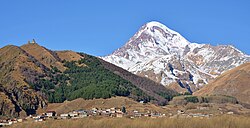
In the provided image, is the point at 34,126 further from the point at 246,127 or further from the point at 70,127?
the point at 246,127

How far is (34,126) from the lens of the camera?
17188 cm

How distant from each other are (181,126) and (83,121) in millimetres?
36633

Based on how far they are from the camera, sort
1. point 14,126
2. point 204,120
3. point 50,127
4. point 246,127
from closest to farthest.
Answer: point 246,127 → point 204,120 → point 50,127 → point 14,126

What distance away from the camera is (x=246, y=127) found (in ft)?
472

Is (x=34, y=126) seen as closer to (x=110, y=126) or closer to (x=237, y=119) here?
(x=110, y=126)

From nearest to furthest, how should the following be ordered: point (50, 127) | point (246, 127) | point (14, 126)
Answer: point (246, 127)
point (50, 127)
point (14, 126)

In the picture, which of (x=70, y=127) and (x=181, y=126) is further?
(x=70, y=127)

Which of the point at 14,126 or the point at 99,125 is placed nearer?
the point at 99,125

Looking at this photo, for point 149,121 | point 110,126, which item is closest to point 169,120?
point 149,121

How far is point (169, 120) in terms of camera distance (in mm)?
155625

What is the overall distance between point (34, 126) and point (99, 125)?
28379 millimetres

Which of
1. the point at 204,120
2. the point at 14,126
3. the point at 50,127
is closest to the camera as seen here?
the point at 204,120

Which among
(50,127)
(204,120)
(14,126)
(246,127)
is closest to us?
(246,127)

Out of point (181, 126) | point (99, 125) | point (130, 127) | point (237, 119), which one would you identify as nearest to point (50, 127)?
point (99, 125)
